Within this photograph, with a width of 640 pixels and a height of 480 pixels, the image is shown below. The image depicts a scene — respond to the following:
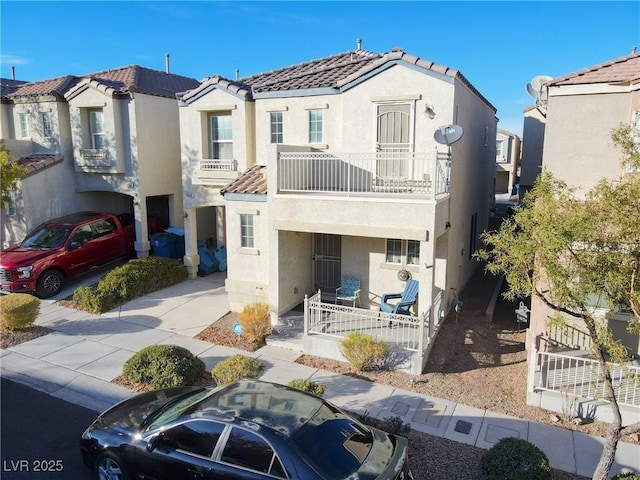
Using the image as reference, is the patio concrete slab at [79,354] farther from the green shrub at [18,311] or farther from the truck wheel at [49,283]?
the truck wheel at [49,283]

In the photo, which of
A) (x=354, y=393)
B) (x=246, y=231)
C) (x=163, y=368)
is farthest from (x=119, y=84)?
(x=354, y=393)

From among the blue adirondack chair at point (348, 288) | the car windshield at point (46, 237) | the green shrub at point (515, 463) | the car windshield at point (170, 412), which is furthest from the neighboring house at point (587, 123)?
the car windshield at point (46, 237)

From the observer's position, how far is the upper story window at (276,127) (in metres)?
13.5

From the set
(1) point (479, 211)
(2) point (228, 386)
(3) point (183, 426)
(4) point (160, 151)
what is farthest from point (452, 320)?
(4) point (160, 151)

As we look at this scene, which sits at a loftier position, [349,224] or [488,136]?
[488,136]

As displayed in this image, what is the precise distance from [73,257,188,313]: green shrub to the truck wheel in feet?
3.59

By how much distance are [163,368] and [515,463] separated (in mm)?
6148

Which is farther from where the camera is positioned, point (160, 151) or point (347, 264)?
point (160, 151)

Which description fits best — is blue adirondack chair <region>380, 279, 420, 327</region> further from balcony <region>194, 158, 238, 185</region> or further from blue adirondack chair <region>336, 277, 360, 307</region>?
balcony <region>194, 158, 238, 185</region>

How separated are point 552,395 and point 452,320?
405 cm

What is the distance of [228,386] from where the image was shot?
6.25 meters

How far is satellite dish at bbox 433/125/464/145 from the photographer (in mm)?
10273

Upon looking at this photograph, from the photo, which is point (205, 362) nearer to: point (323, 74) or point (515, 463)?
point (515, 463)

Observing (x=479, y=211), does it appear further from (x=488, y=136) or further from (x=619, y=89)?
(x=619, y=89)
